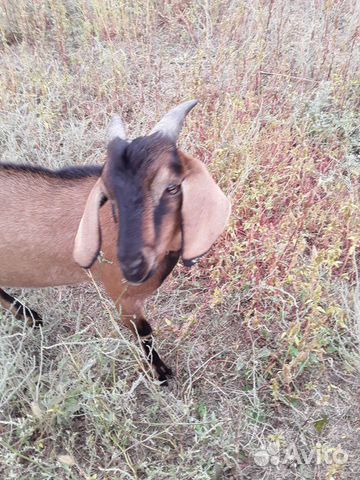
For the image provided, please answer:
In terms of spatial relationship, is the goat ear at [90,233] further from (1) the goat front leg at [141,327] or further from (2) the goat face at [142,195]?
(1) the goat front leg at [141,327]

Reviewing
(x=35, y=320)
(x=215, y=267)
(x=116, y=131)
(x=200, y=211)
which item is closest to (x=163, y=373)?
(x=215, y=267)

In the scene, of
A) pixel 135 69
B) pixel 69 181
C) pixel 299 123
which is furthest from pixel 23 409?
pixel 135 69

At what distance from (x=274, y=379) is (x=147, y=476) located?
78cm

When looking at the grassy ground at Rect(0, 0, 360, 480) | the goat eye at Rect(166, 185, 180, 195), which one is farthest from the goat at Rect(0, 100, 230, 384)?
the grassy ground at Rect(0, 0, 360, 480)

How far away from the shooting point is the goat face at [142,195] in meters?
2.04

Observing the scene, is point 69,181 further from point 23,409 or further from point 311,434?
point 311,434

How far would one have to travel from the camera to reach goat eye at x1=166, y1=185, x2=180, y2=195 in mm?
2140

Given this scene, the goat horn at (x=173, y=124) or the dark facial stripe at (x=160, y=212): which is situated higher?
the goat horn at (x=173, y=124)

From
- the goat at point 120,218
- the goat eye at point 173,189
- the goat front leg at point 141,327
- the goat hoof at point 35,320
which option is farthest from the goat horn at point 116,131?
the goat hoof at point 35,320

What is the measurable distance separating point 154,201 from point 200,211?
0.21m

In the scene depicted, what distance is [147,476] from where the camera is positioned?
2412 mm

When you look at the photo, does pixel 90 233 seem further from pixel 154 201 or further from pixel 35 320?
pixel 35 320

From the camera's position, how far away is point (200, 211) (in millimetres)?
2146

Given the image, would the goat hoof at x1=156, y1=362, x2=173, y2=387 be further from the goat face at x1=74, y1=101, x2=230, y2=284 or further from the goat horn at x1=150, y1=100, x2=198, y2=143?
the goat horn at x1=150, y1=100, x2=198, y2=143
